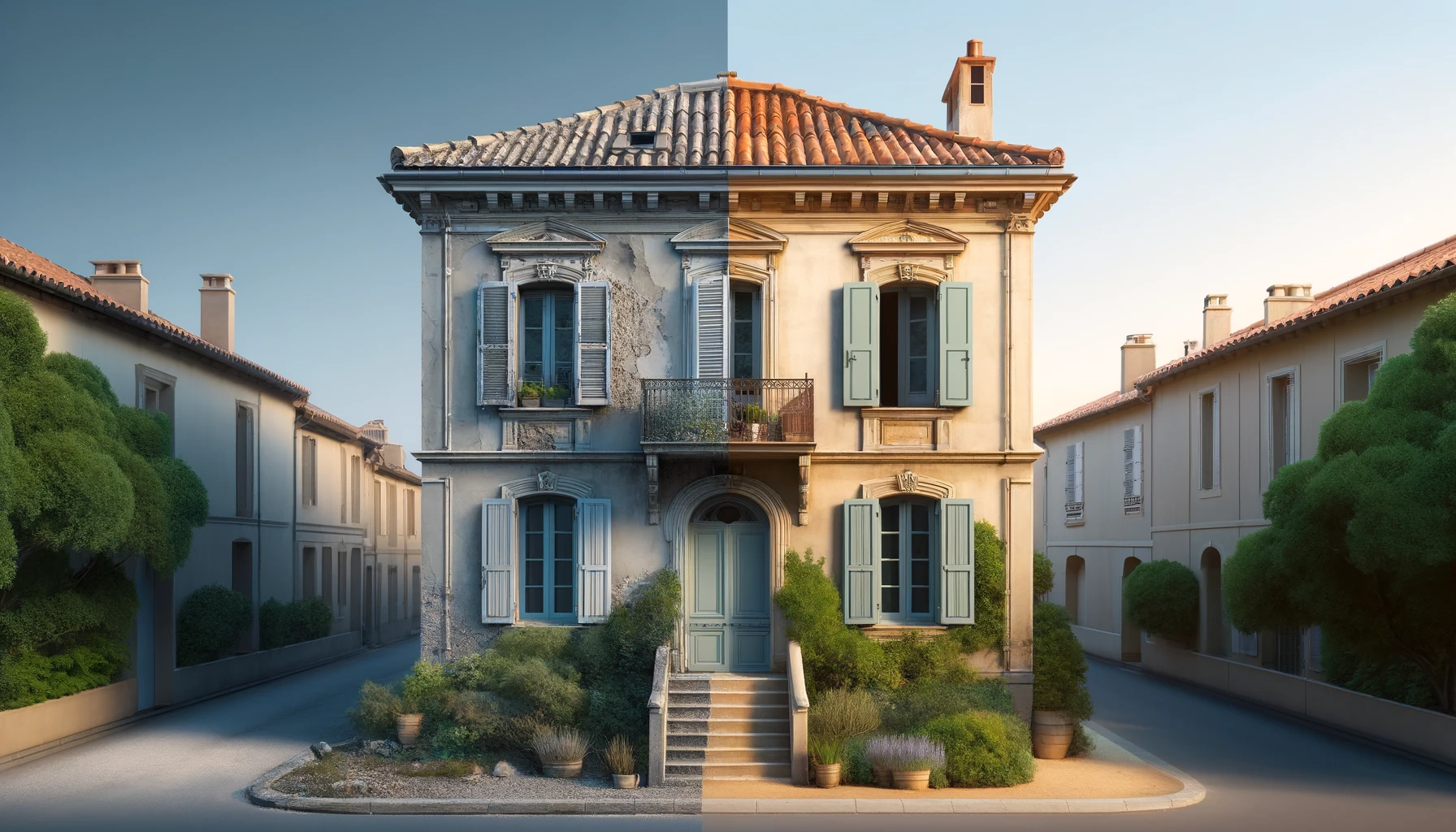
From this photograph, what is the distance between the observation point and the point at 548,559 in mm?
15344

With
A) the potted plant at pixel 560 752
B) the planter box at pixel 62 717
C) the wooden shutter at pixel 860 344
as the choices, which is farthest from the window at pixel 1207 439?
the planter box at pixel 62 717

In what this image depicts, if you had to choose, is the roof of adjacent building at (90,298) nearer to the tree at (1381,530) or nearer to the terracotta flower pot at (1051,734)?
the terracotta flower pot at (1051,734)

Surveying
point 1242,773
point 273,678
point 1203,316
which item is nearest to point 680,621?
point 1242,773

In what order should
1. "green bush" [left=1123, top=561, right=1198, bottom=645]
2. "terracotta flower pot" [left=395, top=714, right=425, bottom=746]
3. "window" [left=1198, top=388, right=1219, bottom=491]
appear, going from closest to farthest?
"terracotta flower pot" [left=395, top=714, right=425, bottom=746] < "green bush" [left=1123, top=561, right=1198, bottom=645] < "window" [left=1198, top=388, right=1219, bottom=491]

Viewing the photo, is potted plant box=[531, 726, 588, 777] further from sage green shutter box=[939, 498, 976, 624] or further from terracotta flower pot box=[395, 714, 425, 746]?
sage green shutter box=[939, 498, 976, 624]

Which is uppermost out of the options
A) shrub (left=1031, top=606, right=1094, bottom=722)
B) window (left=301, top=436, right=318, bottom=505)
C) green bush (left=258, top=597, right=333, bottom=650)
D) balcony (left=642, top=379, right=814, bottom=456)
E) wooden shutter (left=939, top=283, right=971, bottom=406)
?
wooden shutter (left=939, top=283, right=971, bottom=406)

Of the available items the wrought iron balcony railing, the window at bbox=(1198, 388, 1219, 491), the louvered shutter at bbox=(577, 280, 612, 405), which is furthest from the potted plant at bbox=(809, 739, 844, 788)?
the window at bbox=(1198, 388, 1219, 491)

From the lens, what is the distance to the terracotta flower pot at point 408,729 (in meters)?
14.1

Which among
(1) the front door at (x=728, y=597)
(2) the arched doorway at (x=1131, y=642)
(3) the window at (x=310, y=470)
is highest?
(3) the window at (x=310, y=470)

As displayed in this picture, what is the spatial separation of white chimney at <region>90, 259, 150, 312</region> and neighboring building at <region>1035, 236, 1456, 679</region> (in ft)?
73.7

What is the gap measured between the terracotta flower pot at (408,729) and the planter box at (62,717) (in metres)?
5.22

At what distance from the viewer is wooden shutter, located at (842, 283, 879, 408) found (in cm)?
1513

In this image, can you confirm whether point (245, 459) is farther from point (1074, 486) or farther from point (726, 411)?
point (1074, 486)

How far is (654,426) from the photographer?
1471cm
